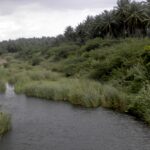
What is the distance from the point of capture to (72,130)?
18.6 metres

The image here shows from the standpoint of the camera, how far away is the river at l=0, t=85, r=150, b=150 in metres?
16.0

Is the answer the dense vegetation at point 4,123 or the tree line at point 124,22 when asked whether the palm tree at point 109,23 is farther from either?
the dense vegetation at point 4,123

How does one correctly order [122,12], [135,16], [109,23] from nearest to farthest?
1. [135,16]
2. [122,12]
3. [109,23]

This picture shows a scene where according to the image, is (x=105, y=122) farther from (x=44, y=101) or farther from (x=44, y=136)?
(x=44, y=101)

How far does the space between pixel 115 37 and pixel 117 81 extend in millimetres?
38283

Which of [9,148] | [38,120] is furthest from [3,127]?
[38,120]

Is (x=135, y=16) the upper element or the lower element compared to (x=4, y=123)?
upper

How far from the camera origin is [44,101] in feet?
93.0

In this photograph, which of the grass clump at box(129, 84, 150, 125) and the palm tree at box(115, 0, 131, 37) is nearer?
the grass clump at box(129, 84, 150, 125)

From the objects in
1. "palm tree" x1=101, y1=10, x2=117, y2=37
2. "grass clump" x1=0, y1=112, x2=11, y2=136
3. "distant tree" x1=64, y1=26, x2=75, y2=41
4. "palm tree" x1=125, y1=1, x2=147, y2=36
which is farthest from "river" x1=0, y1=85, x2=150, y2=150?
"distant tree" x1=64, y1=26, x2=75, y2=41

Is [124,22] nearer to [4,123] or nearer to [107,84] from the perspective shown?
[107,84]

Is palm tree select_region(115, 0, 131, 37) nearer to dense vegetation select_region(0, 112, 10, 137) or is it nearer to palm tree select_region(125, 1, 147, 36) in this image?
palm tree select_region(125, 1, 147, 36)

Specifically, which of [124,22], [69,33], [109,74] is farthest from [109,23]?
[109,74]

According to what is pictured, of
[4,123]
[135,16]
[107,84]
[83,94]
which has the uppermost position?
[135,16]
